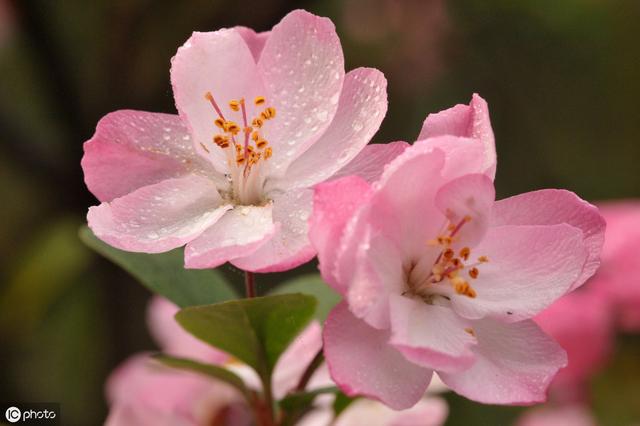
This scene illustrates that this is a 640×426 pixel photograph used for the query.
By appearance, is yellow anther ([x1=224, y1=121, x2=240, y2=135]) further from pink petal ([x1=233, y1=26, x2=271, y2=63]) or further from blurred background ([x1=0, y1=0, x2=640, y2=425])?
blurred background ([x1=0, y1=0, x2=640, y2=425])

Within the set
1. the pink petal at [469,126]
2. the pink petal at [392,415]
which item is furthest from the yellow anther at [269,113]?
the pink petal at [392,415]

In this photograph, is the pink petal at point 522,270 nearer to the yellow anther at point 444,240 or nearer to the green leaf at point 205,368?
the yellow anther at point 444,240

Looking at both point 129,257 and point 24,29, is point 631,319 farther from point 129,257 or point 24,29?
point 24,29

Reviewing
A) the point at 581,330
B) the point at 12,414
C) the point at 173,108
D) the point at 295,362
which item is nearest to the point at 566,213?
the point at 295,362

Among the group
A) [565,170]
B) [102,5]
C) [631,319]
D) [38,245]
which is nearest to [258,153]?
[631,319]

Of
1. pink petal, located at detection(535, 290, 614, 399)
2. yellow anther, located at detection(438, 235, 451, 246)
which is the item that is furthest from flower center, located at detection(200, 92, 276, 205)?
pink petal, located at detection(535, 290, 614, 399)

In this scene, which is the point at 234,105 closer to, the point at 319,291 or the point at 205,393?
the point at 319,291
